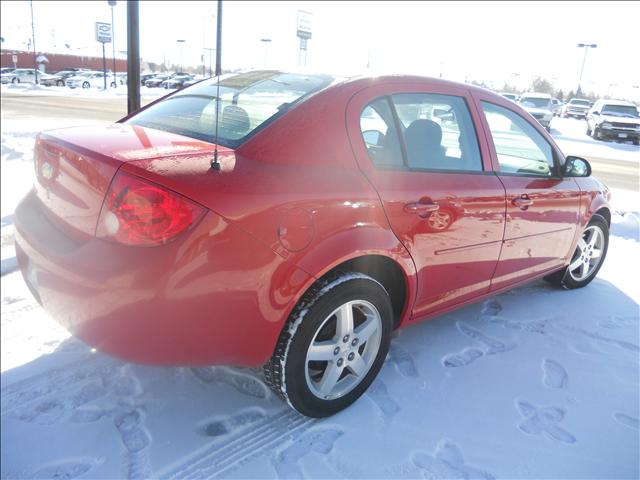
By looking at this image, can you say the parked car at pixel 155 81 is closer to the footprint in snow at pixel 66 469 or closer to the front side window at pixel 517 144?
the front side window at pixel 517 144

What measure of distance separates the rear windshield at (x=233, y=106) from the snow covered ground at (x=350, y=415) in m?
1.27

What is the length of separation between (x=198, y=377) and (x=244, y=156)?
1242mm

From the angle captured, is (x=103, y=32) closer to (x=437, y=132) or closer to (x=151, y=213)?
(x=437, y=132)

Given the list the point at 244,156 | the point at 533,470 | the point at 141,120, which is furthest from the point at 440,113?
the point at 533,470

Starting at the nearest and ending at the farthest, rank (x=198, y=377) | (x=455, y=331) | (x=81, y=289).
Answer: (x=81, y=289) → (x=198, y=377) → (x=455, y=331)

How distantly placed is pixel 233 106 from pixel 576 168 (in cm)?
257

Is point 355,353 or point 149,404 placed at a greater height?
point 355,353

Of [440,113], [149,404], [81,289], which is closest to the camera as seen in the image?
[81,289]

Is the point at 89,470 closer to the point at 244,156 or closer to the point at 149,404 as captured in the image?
the point at 149,404

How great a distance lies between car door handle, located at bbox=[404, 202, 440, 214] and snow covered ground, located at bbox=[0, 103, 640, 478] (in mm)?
958

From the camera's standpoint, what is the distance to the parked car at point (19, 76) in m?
25.0

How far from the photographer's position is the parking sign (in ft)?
15.9

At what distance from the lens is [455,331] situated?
→ 3432mm

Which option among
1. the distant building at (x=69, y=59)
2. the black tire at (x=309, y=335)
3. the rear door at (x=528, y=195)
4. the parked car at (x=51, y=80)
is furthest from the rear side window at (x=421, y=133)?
the parked car at (x=51, y=80)
